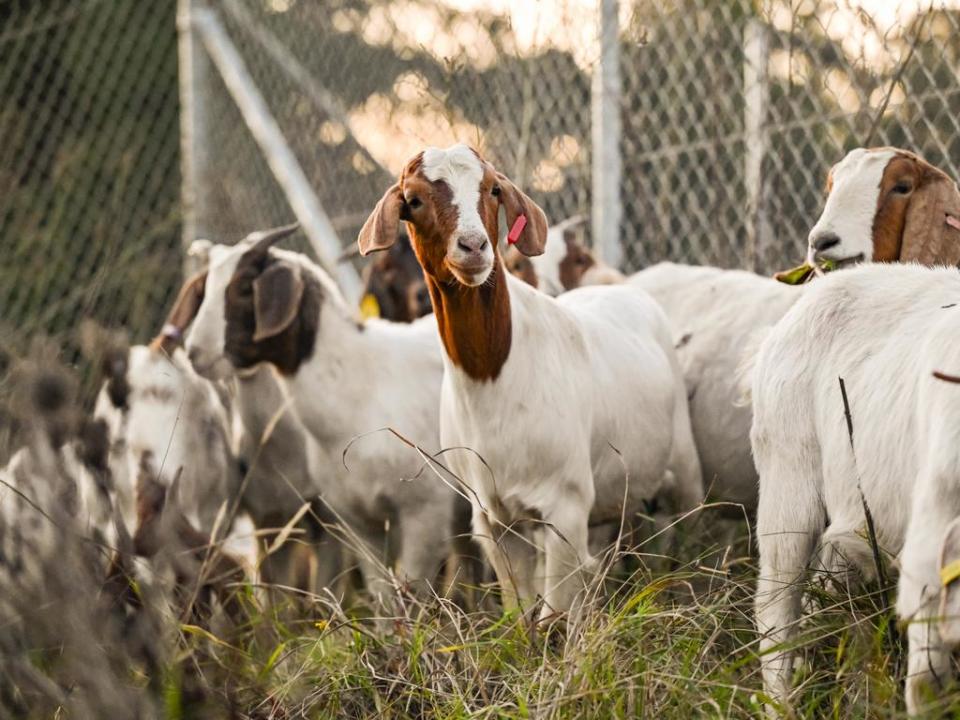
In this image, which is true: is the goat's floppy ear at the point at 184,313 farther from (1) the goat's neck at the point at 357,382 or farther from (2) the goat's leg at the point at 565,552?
(2) the goat's leg at the point at 565,552

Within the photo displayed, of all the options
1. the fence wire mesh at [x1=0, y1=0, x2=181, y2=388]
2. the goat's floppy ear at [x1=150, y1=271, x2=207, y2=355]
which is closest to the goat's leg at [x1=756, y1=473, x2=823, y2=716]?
the goat's floppy ear at [x1=150, y1=271, x2=207, y2=355]

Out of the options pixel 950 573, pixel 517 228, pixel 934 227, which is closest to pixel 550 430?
pixel 517 228

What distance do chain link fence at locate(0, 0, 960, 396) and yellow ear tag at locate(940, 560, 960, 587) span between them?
2134 millimetres

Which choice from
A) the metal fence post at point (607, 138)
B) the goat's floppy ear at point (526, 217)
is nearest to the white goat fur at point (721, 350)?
the metal fence post at point (607, 138)

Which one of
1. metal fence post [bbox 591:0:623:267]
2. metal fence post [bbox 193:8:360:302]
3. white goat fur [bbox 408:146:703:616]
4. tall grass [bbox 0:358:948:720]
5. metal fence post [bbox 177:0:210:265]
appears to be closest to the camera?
tall grass [bbox 0:358:948:720]

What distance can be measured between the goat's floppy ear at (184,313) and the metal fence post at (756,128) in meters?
2.08

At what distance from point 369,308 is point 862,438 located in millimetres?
3354

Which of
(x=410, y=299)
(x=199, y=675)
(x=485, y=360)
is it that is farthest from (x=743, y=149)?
(x=199, y=675)

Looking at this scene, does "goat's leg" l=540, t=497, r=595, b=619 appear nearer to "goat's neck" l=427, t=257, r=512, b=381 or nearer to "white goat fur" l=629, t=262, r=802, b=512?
"goat's neck" l=427, t=257, r=512, b=381

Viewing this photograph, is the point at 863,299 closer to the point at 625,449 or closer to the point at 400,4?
the point at 625,449

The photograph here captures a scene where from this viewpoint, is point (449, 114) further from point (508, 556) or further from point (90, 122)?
point (90, 122)

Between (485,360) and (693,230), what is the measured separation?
231 centimetres

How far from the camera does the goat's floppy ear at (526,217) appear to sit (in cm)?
388

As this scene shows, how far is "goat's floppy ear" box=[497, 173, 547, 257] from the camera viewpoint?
3883mm
